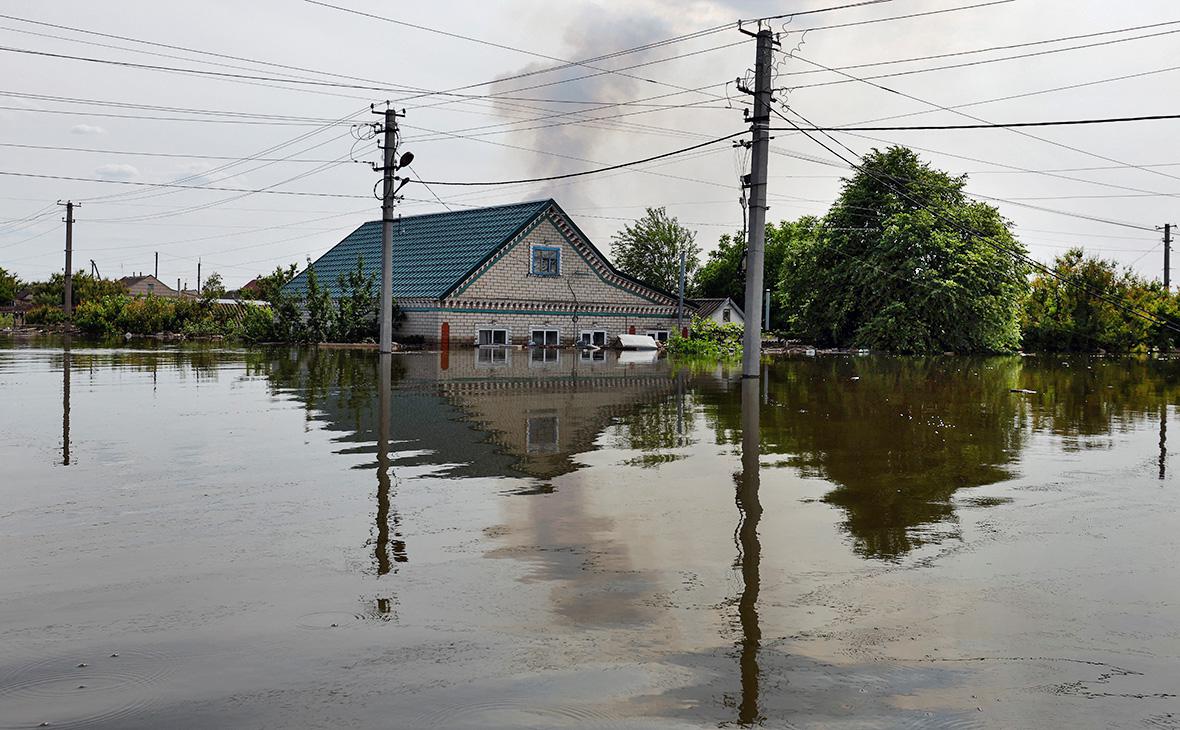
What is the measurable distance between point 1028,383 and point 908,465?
1914 centimetres

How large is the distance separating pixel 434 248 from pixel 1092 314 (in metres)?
40.9

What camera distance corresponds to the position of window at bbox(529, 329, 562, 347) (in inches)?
2089

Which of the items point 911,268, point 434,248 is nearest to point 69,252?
point 434,248

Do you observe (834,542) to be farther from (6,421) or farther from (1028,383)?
(1028,383)

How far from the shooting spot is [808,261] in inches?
2375

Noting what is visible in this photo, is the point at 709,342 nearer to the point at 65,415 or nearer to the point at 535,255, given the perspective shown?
the point at 535,255

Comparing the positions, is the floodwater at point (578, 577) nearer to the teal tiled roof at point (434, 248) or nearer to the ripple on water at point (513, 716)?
the ripple on water at point (513, 716)

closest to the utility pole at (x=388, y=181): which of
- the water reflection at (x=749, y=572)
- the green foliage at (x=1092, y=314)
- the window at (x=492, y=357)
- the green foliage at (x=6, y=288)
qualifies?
the window at (x=492, y=357)

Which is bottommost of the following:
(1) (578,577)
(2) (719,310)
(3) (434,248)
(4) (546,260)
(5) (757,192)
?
(1) (578,577)

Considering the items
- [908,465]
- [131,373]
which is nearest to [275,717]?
[908,465]

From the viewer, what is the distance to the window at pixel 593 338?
5534 centimetres

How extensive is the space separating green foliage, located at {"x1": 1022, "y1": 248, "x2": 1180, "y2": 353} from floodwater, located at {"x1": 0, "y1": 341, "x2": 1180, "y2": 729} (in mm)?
55176

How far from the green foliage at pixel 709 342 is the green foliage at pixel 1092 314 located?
23860mm

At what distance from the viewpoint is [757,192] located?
2512 centimetres
